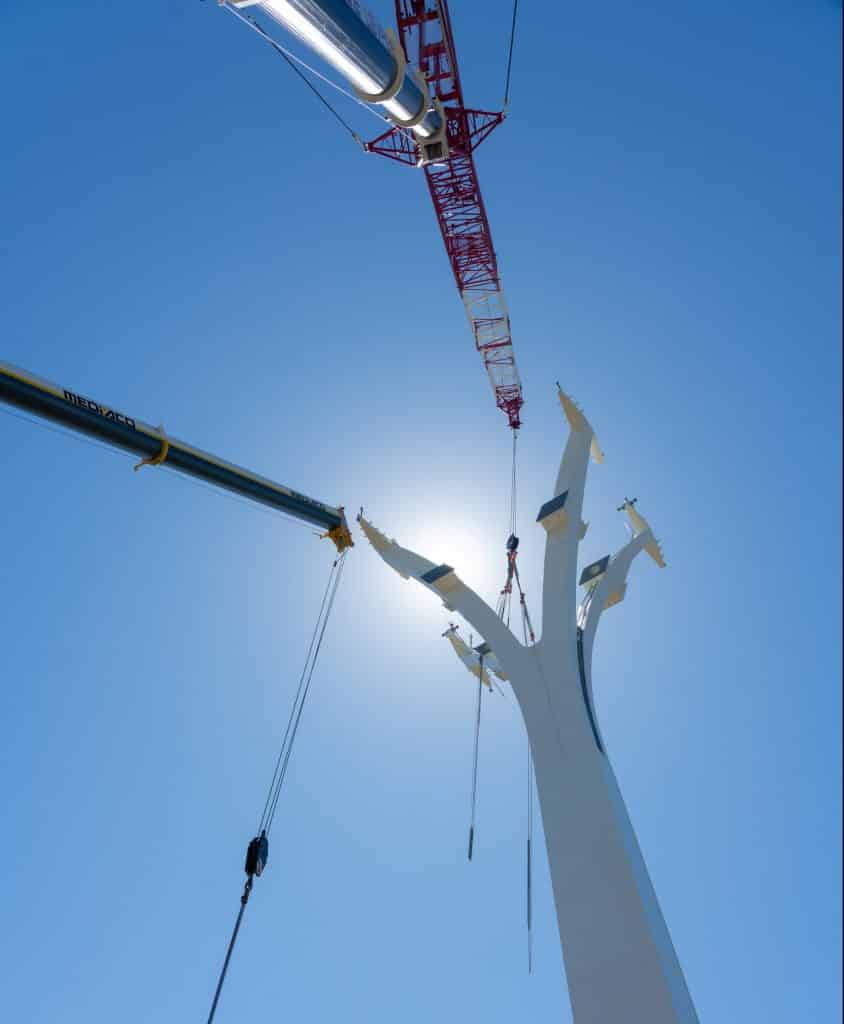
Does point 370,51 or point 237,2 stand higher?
point 370,51

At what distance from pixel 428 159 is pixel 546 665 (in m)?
17.4

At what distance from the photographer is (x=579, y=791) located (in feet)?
28.2

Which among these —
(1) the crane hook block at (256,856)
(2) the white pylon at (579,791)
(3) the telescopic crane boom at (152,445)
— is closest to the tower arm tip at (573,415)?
(2) the white pylon at (579,791)

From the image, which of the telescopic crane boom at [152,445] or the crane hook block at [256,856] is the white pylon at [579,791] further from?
the crane hook block at [256,856]

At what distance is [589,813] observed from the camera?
330 inches

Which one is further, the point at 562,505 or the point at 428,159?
the point at 428,159

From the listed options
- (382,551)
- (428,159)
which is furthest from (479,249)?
(382,551)

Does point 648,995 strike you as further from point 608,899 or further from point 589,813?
point 589,813

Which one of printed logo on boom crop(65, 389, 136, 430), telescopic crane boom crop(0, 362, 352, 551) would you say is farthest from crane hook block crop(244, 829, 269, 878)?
printed logo on boom crop(65, 389, 136, 430)

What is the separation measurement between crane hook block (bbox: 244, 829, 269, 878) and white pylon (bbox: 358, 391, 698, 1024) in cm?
586

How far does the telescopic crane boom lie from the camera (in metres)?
9.94

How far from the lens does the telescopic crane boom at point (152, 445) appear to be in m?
9.94

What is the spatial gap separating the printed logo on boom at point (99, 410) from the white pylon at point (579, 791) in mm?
6486

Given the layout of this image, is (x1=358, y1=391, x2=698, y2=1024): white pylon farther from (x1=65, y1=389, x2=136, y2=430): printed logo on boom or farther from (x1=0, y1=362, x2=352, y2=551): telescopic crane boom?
(x1=65, y1=389, x2=136, y2=430): printed logo on boom
